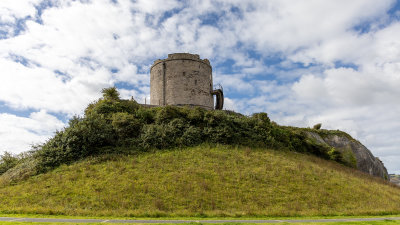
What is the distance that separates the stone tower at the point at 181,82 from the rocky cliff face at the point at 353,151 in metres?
15.8

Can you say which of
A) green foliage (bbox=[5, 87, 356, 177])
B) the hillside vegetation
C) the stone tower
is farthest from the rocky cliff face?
the stone tower

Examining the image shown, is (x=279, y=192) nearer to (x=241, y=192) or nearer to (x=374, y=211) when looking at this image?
(x=241, y=192)

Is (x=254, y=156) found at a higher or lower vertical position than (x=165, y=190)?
higher

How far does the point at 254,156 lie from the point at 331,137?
21.2m

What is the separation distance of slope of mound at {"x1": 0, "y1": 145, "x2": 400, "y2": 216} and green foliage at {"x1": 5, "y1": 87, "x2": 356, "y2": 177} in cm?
186

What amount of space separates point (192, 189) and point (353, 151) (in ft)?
101

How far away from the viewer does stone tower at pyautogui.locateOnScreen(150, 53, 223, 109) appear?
1448 inches

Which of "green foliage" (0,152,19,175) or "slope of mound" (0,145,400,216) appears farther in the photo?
"green foliage" (0,152,19,175)

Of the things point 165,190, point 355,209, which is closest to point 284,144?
point 355,209

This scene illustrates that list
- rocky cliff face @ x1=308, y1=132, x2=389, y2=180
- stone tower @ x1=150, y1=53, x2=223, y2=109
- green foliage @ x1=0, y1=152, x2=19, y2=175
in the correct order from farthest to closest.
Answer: rocky cliff face @ x1=308, y1=132, x2=389, y2=180 → stone tower @ x1=150, y1=53, x2=223, y2=109 → green foliage @ x1=0, y1=152, x2=19, y2=175

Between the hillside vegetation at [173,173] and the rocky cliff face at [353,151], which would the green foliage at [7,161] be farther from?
the rocky cliff face at [353,151]

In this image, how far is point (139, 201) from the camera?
52.3ft

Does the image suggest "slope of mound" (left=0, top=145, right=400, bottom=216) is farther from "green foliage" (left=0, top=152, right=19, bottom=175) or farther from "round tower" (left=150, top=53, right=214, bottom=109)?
"round tower" (left=150, top=53, right=214, bottom=109)

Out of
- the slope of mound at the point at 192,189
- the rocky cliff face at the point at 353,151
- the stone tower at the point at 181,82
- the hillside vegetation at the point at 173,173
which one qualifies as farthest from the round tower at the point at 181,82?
the rocky cliff face at the point at 353,151
